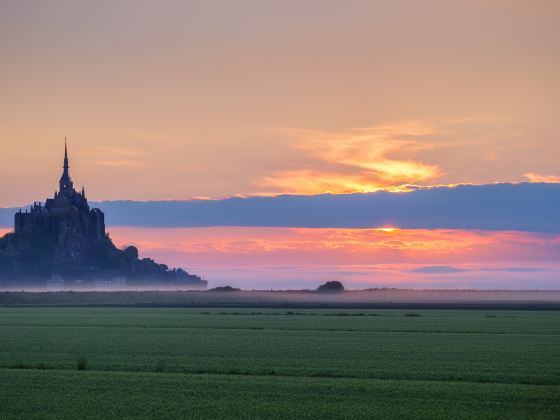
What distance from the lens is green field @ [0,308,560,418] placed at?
26.8m

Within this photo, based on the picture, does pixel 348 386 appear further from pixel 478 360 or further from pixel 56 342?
pixel 56 342

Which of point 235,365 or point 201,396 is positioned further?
point 235,365

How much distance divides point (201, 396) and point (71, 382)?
6134mm

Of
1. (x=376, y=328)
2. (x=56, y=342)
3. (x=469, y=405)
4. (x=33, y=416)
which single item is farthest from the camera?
(x=376, y=328)

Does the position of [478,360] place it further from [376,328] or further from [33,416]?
[376,328]

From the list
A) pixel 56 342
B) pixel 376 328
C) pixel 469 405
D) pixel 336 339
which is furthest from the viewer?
pixel 376 328

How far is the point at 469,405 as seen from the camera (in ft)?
90.0

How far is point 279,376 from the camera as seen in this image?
3456 cm

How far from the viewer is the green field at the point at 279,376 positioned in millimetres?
26797

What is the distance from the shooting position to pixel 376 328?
71250 millimetres

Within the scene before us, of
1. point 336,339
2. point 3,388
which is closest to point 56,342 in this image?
point 336,339

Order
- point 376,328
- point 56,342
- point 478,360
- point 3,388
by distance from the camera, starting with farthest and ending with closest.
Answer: point 376,328 → point 56,342 → point 478,360 → point 3,388

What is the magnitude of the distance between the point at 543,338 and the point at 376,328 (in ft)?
56.9

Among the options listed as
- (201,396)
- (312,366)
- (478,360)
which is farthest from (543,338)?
(201,396)
